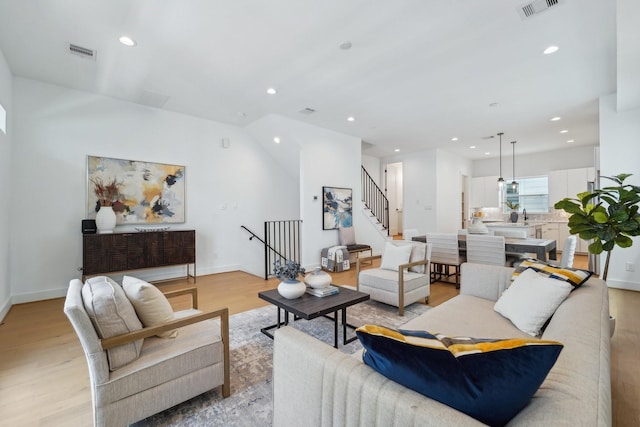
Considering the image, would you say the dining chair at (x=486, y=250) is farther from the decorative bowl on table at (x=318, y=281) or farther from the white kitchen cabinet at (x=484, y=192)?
the white kitchen cabinet at (x=484, y=192)

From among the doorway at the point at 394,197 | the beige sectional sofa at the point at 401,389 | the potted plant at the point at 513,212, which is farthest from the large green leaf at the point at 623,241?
the doorway at the point at 394,197

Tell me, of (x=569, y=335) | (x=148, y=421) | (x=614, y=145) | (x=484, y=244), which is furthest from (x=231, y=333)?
(x=614, y=145)

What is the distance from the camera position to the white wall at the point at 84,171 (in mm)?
4016

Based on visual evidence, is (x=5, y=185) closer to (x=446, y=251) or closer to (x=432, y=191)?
(x=446, y=251)

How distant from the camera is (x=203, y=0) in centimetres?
246

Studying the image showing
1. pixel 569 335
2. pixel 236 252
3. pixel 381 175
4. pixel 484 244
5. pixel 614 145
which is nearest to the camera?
pixel 569 335

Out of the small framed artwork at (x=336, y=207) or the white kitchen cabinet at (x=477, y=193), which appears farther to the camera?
the white kitchen cabinet at (x=477, y=193)

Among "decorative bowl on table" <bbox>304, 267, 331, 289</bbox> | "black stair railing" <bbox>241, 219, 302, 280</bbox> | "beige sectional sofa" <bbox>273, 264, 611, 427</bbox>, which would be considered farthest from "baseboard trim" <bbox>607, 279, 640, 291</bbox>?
"black stair railing" <bbox>241, 219, 302, 280</bbox>

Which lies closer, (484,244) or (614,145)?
(484,244)

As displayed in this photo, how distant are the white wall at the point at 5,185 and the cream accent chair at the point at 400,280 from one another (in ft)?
14.4

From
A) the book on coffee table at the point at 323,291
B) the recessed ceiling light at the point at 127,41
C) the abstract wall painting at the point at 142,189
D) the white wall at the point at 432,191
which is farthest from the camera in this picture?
the white wall at the point at 432,191

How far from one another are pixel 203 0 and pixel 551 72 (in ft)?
13.6

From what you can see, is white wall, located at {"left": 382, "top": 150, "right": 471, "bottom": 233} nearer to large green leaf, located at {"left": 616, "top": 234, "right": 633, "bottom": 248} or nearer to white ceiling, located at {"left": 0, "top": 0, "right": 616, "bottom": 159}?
white ceiling, located at {"left": 0, "top": 0, "right": 616, "bottom": 159}

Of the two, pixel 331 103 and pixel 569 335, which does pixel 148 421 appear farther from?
pixel 331 103
